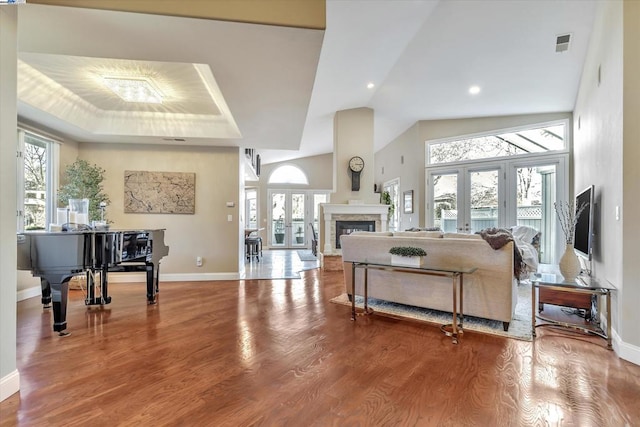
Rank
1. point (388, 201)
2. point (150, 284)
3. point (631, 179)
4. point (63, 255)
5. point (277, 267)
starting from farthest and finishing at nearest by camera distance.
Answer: point (388, 201), point (277, 267), point (150, 284), point (63, 255), point (631, 179)

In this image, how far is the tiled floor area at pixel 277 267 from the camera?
5.68 metres

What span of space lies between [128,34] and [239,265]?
408 centimetres

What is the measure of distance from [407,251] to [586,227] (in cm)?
208

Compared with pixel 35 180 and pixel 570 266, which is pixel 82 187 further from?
pixel 570 266

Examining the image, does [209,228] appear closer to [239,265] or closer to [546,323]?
[239,265]

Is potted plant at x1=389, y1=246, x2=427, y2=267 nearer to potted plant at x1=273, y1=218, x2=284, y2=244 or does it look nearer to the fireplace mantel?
the fireplace mantel

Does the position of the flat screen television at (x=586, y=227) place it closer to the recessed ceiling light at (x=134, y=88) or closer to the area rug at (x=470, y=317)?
the area rug at (x=470, y=317)

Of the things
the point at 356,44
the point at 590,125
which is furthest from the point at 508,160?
the point at 356,44

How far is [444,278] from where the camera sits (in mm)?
3090

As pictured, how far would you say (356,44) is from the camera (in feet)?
12.9

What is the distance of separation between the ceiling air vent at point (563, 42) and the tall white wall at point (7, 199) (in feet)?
18.0

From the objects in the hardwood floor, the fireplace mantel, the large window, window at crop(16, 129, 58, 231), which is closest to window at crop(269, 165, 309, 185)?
the fireplace mantel

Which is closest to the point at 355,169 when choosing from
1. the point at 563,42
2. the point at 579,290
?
the point at 563,42

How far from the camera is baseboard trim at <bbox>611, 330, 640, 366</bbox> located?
225cm
